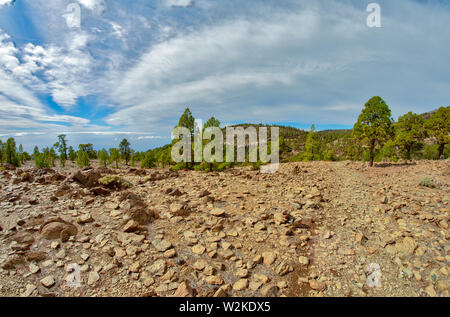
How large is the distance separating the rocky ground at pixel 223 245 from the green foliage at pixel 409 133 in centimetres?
2293

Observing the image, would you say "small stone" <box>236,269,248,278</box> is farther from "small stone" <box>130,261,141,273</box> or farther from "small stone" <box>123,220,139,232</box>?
"small stone" <box>123,220,139,232</box>

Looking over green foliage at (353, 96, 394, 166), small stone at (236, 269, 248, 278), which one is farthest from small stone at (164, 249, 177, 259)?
Answer: green foliage at (353, 96, 394, 166)

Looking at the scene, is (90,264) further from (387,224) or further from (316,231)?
(387,224)

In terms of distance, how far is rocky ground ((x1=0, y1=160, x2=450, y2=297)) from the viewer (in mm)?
5031

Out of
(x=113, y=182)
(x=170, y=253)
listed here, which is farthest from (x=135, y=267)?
(x=113, y=182)

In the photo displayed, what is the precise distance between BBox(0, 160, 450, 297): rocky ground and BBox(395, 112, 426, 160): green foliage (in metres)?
22.9

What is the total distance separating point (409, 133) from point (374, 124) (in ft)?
39.4

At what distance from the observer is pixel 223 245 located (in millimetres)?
6609

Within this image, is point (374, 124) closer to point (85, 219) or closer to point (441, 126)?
point (441, 126)

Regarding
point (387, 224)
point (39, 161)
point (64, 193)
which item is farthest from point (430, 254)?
point (39, 161)

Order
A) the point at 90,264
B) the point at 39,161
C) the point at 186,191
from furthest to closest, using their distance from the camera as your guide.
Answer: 1. the point at 39,161
2. the point at 186,191
3. the point at 90,264

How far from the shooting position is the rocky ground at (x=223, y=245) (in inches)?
198
